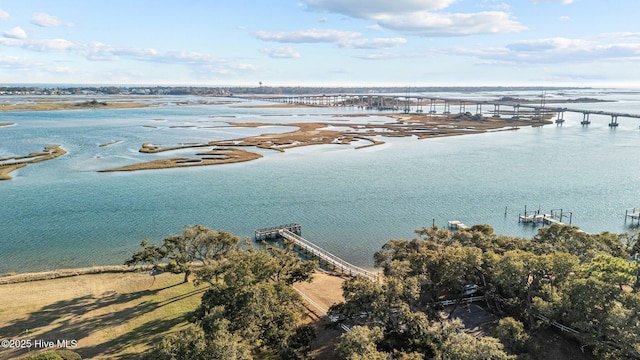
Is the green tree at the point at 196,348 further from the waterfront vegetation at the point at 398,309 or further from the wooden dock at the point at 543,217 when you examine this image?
the wooden dock at the point at 543,217

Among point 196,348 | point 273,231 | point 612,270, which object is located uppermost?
point 612,270

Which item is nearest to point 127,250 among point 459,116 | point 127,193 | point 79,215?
point 79,215

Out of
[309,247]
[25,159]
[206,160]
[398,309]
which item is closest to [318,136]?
[206,160]

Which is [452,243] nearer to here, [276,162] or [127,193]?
[127,193]

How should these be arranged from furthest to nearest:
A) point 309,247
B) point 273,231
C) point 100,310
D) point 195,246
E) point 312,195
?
point 312,195 → point 273,231 → point 309,247 → point 195,246 → point 100,310

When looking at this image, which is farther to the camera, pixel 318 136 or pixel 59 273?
pixel 318 136

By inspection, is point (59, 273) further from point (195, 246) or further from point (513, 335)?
point (513, 335)
